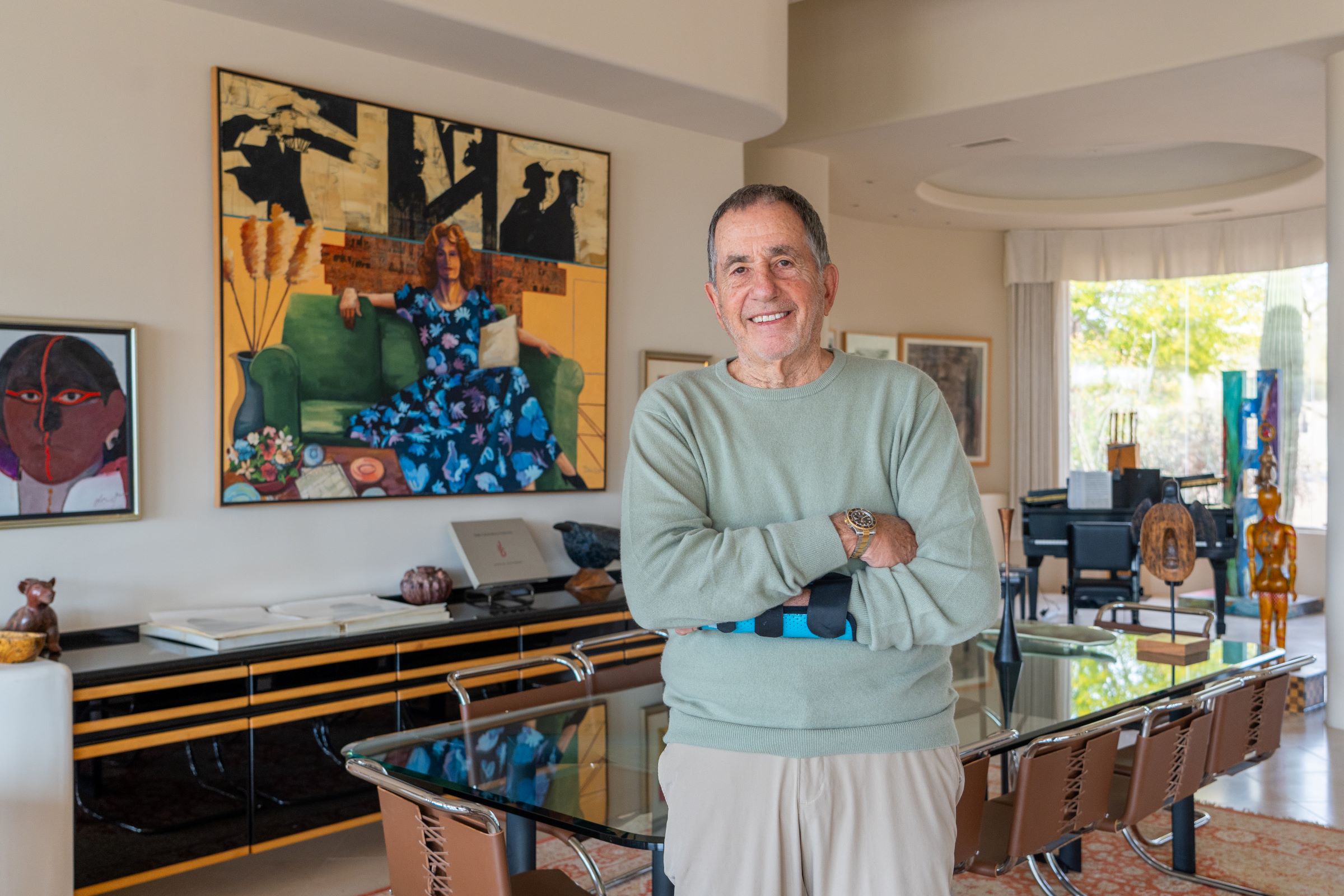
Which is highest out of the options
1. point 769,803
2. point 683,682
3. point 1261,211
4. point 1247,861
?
point 1261,211

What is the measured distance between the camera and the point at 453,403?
5.54 metres

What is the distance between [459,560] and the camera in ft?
18.7

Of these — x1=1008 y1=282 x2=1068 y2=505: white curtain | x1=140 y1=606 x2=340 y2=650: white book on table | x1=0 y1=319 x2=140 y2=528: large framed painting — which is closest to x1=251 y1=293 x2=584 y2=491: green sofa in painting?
x1=0 y1=319 x2=140 y2=528: large framed painting

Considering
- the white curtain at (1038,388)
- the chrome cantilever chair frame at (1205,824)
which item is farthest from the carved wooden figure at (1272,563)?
the white curtain at (1038,388)

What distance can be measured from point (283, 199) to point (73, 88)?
2.88 ft

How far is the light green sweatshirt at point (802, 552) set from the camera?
1.96 m

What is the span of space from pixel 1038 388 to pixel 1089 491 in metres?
2.74

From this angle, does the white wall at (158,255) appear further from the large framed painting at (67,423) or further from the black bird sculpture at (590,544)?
the black bird sculpture at (590,544)

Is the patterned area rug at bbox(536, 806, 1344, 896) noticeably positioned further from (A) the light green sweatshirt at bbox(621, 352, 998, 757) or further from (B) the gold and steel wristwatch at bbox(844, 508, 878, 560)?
(B) the gold and steel wristwatch at bbox(844, 508, 878, 560)

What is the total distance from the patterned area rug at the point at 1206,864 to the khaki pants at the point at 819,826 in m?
2.39

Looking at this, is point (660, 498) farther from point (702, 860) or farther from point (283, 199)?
point (283, 199)

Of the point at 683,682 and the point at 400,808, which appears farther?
the point at 400,808

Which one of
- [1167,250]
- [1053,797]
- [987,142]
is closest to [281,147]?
[1053,797]

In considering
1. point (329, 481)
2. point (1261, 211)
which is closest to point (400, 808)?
point (329, 481)
